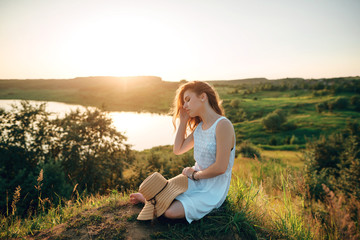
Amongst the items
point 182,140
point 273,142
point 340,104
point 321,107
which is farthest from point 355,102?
point 182,140

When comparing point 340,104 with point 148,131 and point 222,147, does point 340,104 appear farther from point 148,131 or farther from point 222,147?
point 222,147

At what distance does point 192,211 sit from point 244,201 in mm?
1184

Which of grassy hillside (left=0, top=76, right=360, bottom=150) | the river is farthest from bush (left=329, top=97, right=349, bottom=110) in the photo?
the river

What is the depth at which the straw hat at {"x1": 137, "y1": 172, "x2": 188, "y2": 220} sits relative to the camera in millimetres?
2451

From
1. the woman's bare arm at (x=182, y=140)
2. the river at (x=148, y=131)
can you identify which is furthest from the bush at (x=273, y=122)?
the woman's bare arm at (x=182, y=140)

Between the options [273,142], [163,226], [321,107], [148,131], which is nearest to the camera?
[163,226]

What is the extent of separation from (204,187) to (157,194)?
0.66m

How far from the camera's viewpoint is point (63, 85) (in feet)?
248

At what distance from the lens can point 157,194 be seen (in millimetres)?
2545

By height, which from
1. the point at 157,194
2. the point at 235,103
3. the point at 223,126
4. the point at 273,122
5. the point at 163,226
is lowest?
the point at 273,122

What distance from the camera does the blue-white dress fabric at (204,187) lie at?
8.07ft

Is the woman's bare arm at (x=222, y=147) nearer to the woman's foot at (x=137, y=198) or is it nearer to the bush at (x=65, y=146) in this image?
the woman's foot at (x=137, y=198)

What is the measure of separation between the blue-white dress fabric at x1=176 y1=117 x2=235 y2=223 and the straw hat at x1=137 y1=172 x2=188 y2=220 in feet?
0.39

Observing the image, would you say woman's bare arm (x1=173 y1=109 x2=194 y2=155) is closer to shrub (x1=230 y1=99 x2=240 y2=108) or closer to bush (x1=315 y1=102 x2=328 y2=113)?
shrub (x1=230 y1=99 x2=240 y2=108)
